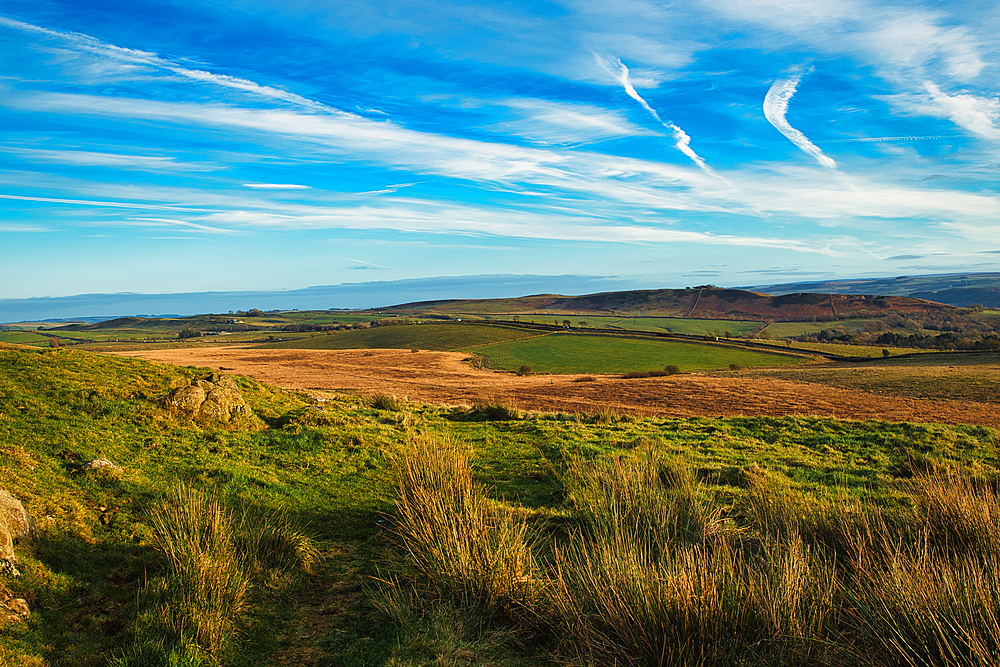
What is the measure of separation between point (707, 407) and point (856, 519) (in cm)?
2616

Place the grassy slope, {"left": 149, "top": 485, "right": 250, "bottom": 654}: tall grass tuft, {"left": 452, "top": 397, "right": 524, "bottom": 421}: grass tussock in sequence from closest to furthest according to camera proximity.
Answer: {"left": 149, "top": 485, "right": 250, "bottom": 654}: tall grass tuft → the grassy slope → {"left": 452, "top": 397, "right": 524, "bottom": 421}: grass tussock

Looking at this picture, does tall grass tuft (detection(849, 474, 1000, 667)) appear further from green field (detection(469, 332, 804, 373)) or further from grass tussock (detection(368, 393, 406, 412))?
green field (detection(469, 332, 804, 373))

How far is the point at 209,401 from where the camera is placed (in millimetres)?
12289

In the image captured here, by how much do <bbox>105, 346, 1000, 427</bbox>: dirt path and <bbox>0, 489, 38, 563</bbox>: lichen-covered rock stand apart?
80.5ft

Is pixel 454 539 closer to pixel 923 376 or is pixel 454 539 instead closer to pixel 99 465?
pixel 99 465

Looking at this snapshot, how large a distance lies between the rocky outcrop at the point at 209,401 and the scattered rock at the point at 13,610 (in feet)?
25.1

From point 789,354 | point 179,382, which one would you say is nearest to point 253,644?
point 179,382

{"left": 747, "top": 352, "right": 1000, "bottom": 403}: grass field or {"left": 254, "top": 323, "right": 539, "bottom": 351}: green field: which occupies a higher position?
{"left": 254, "top": 323, "right": 539, "bottom": 351}: green field

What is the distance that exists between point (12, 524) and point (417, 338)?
79476mm

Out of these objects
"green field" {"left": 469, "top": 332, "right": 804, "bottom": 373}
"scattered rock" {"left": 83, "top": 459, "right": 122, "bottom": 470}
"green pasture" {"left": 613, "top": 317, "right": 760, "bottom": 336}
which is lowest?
"green field" {"left": 469, "top": 332, "right": 804, "bottom": 373}

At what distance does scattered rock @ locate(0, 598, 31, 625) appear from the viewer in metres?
4.23

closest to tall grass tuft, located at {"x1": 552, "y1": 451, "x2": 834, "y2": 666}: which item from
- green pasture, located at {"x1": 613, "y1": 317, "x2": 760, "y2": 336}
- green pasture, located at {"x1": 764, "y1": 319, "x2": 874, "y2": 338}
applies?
green pasture, located at {"x1": 613, "y1": 317, "x2": 760, "y2": 336}

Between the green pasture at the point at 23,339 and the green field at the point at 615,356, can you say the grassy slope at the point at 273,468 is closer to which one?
the green field at the point at 615,356

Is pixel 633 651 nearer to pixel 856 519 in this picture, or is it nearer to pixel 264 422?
pixel 856 519
